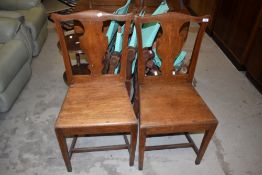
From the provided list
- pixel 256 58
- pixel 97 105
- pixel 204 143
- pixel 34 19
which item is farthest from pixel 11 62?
pixel 256 58

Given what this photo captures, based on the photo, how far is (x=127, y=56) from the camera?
144 cm

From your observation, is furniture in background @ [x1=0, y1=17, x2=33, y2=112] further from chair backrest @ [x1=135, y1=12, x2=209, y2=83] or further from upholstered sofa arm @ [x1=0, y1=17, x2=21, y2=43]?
chair backrest @ [x1=135, y1=12, x2=209, y2=83]

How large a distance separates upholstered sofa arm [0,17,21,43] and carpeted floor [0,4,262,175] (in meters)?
0.49

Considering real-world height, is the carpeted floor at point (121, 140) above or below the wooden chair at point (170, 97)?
below

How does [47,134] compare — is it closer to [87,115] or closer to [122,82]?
[87,115]

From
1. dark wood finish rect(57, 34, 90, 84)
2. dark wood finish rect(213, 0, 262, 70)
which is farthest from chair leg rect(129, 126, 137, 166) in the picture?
dark wood finish rect(213, 0, 262, 70)

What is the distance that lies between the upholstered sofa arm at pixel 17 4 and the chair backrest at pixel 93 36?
1744mm

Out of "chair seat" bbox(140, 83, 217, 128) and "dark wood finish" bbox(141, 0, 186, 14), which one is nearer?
"chair seat" bbox(140, 83, 217, 128)

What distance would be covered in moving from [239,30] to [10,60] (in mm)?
2472

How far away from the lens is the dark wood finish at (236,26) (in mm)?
2354

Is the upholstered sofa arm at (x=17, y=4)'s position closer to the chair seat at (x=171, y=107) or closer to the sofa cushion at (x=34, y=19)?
the sofa cushion at (x=34, y=19)

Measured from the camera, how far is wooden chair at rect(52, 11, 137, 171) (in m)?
1.20

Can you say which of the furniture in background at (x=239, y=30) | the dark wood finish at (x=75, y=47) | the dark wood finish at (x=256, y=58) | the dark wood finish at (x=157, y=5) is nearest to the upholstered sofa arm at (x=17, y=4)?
the dark wood finish at (x=75, y=47)

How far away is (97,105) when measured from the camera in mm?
1305
